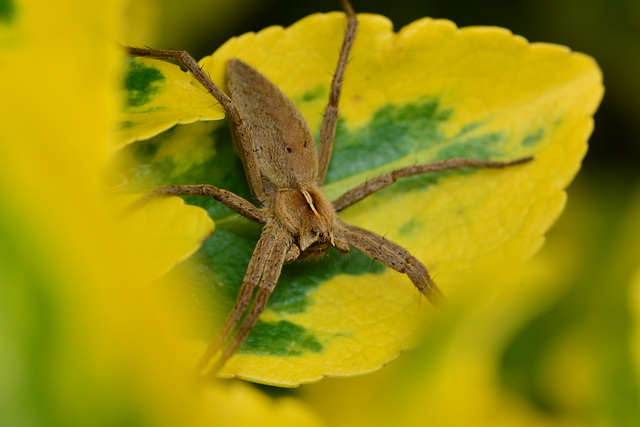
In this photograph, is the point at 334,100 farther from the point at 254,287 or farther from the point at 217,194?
the point at 254,287

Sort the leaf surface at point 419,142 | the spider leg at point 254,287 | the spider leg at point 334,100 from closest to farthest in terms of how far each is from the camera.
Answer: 1. the spider leg at point 254,287
2. the leaf surface at point 419,142
3. the spider leg at point 334,100

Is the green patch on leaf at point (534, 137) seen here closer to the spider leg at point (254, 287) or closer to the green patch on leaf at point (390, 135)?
the green patch on leaf at point (390, 135)

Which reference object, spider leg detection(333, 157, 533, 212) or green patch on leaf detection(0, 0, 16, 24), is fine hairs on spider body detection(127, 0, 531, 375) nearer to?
spider leg detection(333, 157, 533, 212)

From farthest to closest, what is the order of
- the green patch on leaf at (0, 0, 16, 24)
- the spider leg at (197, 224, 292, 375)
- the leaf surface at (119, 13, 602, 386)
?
the leaf surface at (119, 13, 602, 386) < the spider leg at (197, 224, 292, 375) < the green patch on leaf at (0, 0, 16, 24)

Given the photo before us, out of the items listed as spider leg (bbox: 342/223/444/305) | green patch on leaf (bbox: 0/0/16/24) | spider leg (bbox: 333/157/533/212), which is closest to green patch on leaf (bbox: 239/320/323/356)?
spider leg (bbox: 342/223/444/305)

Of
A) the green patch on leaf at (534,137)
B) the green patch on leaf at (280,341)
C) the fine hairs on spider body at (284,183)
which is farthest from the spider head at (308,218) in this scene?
the green patch on leaf at (534,137)

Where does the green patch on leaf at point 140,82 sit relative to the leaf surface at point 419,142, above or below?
above

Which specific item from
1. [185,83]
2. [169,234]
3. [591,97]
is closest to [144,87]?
[185,83]
